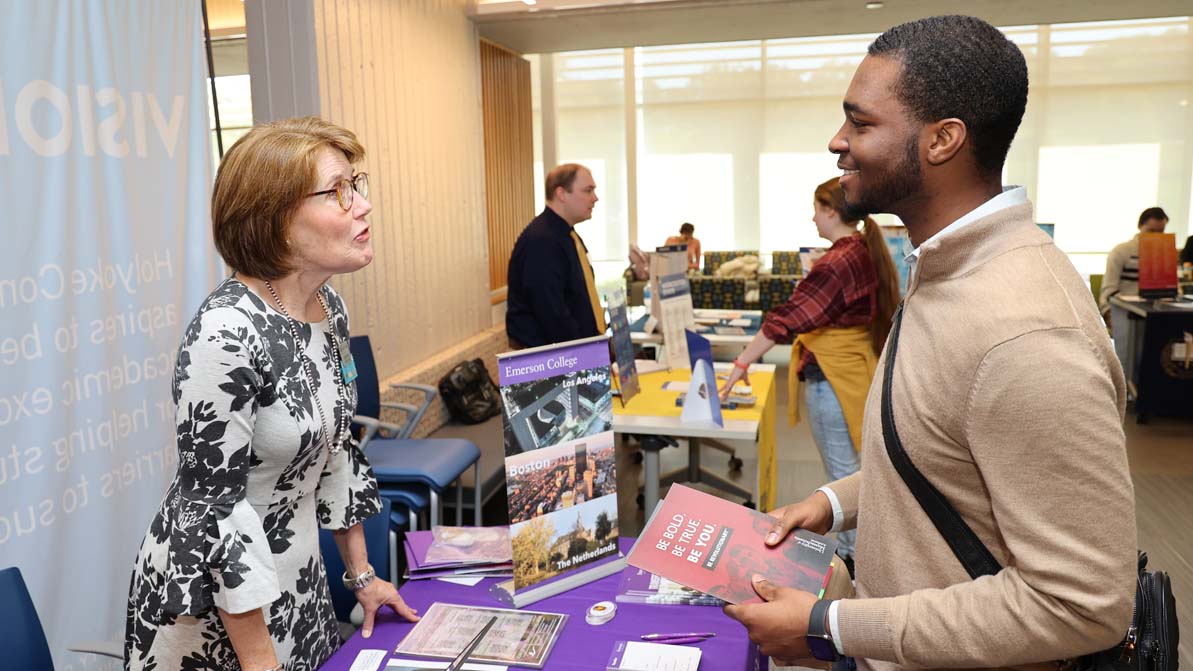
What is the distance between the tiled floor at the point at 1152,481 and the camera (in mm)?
3691

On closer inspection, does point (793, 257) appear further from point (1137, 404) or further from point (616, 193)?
point (1137, 404)

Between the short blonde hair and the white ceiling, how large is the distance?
4730mm

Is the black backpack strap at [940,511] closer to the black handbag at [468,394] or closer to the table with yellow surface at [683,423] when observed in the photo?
the table with yellow surface at [683,423]

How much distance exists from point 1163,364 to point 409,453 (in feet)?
17.8

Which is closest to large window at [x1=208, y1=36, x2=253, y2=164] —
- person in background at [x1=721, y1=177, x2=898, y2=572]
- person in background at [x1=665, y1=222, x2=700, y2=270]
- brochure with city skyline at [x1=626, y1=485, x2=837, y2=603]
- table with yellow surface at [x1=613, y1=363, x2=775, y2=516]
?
table with yellow surface at [x1=613, y1=363, x2=775, y2=516]

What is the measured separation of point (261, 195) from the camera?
1357 mm

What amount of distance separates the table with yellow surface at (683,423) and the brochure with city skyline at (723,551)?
181cm

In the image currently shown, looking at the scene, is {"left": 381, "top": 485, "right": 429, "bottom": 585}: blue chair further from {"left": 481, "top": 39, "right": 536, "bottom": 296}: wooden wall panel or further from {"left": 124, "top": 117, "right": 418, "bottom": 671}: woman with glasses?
{"left": 481, "top": 39, "right": 536, "bottom": 296}: wooden wall panel

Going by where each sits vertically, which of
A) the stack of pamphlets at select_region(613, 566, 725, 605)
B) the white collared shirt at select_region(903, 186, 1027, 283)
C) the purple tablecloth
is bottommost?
the purple tablecloth

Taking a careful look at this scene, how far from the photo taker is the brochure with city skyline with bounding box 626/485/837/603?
131 cm

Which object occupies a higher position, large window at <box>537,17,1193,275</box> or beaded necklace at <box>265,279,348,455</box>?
large window at <box>537,17,1193,275</box>

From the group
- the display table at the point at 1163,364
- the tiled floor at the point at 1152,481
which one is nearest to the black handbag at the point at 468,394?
the tiled floor at the point at 1152,481

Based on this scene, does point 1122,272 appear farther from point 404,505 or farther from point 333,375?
point 333,375

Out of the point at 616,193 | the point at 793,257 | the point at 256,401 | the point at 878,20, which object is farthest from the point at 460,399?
the point at 616,193
